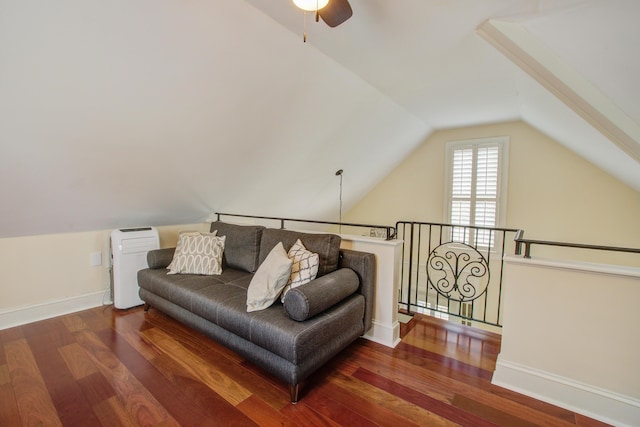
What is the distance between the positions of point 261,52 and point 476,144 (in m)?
3.86

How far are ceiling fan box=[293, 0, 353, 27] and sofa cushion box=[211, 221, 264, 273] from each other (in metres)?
1.97

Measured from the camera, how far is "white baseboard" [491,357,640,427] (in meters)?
1.67

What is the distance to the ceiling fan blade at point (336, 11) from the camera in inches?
56.9

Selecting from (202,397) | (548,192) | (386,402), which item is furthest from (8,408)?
(548,192)

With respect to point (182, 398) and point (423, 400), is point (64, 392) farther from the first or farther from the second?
point (423, 400)

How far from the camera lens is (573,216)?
13.3 feet

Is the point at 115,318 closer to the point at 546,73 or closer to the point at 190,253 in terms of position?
the point at 190,253

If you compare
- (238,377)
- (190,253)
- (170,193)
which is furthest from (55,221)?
(238,377)

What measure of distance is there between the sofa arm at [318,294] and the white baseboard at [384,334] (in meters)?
0.46

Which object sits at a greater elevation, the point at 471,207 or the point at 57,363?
the point at 471,207

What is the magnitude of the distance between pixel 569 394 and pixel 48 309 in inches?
171

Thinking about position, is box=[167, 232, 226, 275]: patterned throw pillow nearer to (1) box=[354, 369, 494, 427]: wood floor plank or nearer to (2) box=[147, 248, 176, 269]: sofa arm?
(2) box=[147, 248, 176, 269]: sofa arm

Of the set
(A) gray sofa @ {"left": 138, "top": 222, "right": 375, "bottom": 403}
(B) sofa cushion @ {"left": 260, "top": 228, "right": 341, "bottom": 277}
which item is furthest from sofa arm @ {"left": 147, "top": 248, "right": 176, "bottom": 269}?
(B) sofa cushion @ {"left": 260, "top": 228, "right": 341, "bottom": 277}

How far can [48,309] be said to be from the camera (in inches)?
114
